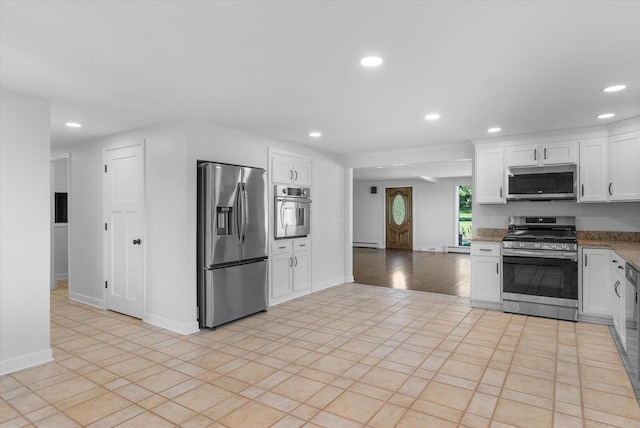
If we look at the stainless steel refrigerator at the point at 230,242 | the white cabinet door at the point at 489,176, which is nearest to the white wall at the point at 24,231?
the stainless steel refrigerator at the point at 230,242

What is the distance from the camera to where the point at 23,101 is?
3.08m

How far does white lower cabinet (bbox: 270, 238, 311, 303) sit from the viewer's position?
509 cm

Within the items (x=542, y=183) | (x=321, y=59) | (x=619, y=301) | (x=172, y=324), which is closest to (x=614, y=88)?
(x=542, y=183)

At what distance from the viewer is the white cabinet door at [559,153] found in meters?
4.54

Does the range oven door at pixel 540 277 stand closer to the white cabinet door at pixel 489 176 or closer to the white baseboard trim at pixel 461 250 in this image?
the white cabinet door at pixel 489 176

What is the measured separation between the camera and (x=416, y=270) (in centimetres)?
792

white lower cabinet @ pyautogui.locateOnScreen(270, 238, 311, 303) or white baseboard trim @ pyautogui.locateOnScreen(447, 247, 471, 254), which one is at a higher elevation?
white lower cabinet @ pyautogui.locateOnScreen(270, 238, 311, 303)

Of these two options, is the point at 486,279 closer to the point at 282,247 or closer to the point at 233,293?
the point at 282,247

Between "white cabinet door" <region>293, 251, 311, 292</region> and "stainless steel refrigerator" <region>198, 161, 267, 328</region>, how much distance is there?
86 cm

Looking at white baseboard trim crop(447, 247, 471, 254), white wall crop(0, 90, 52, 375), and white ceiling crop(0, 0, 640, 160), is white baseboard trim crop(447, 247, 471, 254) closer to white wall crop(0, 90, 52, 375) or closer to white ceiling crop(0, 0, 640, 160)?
white ceiling crop(0, 0, 640, 160)

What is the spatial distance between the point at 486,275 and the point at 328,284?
2.47m

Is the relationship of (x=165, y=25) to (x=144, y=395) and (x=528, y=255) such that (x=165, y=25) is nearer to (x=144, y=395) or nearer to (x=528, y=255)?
(x=144, y=395)

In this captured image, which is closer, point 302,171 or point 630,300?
point 630,300

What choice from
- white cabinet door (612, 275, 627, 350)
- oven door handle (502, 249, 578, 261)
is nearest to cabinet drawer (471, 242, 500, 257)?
oven door handle (502, 249, 578, 261)
